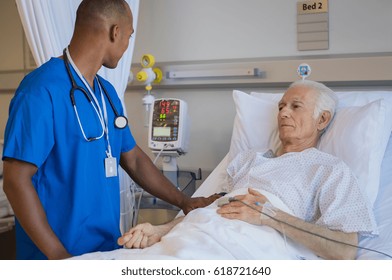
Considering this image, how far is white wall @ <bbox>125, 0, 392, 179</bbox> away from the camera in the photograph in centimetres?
247

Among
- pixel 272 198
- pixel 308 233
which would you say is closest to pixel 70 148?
pixel 272 198

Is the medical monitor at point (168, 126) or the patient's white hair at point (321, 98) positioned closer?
the patient's white hair at point (321, 98)

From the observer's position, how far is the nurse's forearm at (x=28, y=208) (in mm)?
1370

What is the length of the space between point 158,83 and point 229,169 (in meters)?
1.10

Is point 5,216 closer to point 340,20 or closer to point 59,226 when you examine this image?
point 59,226

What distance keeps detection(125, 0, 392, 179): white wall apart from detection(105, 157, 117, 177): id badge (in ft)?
4.16

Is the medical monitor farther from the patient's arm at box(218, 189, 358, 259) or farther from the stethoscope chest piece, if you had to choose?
the patient's arm at box(218, 189, 358, 259)

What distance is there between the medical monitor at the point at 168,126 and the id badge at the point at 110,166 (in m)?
0.73

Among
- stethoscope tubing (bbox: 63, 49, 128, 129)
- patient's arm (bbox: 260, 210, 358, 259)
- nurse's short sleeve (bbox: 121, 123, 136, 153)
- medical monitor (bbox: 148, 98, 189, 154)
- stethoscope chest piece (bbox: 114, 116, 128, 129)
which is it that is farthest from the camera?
medical monitor (bbox: 148, 98, 189, 154)

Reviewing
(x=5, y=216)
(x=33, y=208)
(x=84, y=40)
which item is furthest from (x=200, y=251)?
(x=5, y=216)

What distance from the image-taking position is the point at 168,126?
2393mm

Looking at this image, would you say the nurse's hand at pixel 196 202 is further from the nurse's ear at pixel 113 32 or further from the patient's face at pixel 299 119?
the nurse's ear at pixel 113 32

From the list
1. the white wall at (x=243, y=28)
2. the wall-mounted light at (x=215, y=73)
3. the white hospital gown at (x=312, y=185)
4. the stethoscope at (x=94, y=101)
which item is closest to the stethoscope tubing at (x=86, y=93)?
the stethoscope at (x=94, y=101)

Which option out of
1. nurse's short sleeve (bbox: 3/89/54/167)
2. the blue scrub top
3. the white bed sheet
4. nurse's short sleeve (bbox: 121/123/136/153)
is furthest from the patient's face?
nurse's short sleeve (bbox: 3/89/54/167)
